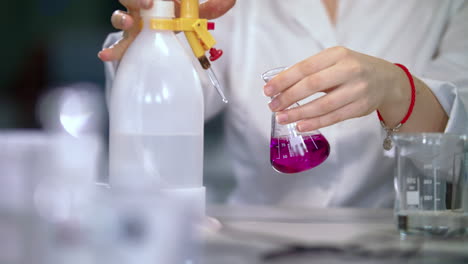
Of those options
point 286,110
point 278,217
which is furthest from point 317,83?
point 278,217

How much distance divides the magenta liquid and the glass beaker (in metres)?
0.19

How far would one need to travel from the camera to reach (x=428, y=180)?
0.86 meters

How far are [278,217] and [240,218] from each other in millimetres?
74

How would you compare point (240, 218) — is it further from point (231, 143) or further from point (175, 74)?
point (231, 143)

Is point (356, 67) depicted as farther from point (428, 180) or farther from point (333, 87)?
point (428, 180)

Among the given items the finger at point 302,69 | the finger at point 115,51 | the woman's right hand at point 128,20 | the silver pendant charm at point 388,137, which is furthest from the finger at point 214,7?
the silver pendant charm at point 388,137

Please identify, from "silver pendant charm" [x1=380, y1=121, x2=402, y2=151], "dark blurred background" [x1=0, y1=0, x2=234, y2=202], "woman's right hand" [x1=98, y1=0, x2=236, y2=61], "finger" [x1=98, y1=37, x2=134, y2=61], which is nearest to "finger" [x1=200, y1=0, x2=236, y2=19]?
"woman's right hand" [x1=98, y1=0, x2=236, y2=61]

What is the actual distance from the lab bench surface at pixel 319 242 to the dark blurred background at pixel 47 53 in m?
2.47

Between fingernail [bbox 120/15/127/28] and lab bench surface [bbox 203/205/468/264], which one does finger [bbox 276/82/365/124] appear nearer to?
lab bench surface [bbox 203/205/468/264]

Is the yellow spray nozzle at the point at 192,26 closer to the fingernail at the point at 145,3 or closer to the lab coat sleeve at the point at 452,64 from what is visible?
the fingernail at the point at 145,3

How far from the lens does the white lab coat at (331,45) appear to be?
1605 mm

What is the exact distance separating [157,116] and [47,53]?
8.76 ft

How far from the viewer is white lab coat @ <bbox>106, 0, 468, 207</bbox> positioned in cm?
161

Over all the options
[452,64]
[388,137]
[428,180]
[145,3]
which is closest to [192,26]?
[145,3]
